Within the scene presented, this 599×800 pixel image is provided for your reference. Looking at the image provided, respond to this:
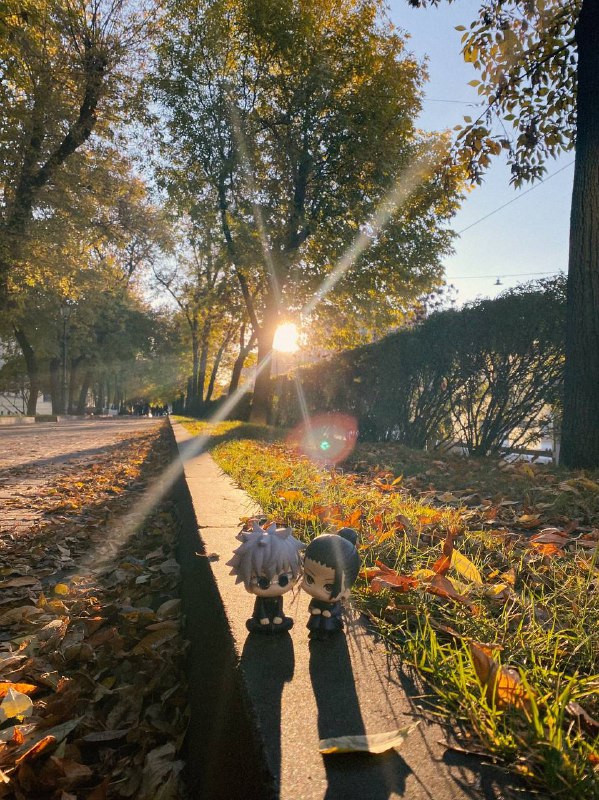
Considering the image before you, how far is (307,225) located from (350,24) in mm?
5828

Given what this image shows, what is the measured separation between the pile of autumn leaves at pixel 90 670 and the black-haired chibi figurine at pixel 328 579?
1.89 ft

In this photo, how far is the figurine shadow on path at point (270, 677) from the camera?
119cm

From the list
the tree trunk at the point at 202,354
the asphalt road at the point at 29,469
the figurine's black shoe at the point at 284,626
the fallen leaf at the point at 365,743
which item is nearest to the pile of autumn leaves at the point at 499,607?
the fallen leaf at the point at 365,743

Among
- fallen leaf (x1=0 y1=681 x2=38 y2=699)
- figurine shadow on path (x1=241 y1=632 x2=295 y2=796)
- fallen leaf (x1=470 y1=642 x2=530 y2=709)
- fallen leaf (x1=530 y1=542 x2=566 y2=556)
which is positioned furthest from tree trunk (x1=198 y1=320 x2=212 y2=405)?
fallen leaf (x1=470 y1=642 x2=530 y2=709)

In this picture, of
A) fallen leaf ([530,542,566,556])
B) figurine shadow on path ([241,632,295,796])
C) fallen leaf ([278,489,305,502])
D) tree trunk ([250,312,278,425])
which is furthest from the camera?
tree trunk ([250,312,278,425])

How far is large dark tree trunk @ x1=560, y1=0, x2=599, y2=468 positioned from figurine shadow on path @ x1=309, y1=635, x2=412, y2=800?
471cm

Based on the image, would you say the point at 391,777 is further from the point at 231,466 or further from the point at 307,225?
the point at 307,225

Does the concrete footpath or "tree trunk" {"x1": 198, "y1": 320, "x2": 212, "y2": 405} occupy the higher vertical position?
"tree trunk" {"x1": 198, "y1": 320, "x2": 212, "y2": 405}

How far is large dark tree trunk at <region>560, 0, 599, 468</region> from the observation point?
551 cm

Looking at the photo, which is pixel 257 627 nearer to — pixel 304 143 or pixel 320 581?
pixel 320 581

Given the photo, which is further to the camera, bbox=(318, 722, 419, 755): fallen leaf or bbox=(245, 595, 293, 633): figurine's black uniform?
bbox=(245, 595, 293, 633): figurine's black uniform

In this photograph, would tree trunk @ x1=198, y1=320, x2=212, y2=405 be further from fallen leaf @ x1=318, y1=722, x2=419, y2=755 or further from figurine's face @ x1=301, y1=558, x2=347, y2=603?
fallen leaf @ x1=318, y1=722, x2=419, y2=755

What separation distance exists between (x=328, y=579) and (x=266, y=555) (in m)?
0.21

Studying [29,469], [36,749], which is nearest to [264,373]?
[29,469]
